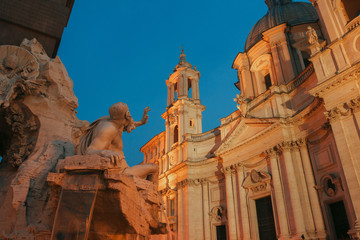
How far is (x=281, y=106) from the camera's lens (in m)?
19.1

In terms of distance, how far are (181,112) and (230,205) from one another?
12.2m

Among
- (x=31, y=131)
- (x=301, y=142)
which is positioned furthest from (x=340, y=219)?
(x=31, y=131)

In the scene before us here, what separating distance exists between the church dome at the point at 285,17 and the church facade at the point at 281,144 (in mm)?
→ 109

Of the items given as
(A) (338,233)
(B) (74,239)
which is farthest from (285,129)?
(B) (74,239)

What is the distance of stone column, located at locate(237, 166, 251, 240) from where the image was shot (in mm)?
18406

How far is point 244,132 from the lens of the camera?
21281 mm

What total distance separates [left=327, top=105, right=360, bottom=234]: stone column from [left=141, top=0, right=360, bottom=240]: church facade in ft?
0.14

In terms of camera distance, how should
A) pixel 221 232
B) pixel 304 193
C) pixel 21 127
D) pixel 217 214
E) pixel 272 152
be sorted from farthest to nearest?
pixel 217 214, pixel 221 232, pixel 272 152, pixel 304 193, pixel 21 127

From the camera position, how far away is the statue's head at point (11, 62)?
4910 millimetres

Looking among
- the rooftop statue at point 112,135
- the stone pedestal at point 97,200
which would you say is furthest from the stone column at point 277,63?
the stone pedestal at point 97,200

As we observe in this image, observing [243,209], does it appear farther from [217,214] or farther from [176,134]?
[176,134]

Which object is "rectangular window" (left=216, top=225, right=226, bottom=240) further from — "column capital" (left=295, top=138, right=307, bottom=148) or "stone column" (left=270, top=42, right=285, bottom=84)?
"stone column" (left=270, top=42, right=285, bottom=84)

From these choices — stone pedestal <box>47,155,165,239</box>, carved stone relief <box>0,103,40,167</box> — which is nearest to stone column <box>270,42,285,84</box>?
carved stone relief <box>0,103,40,167</box>

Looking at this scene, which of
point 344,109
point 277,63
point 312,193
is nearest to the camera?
point 344,109
